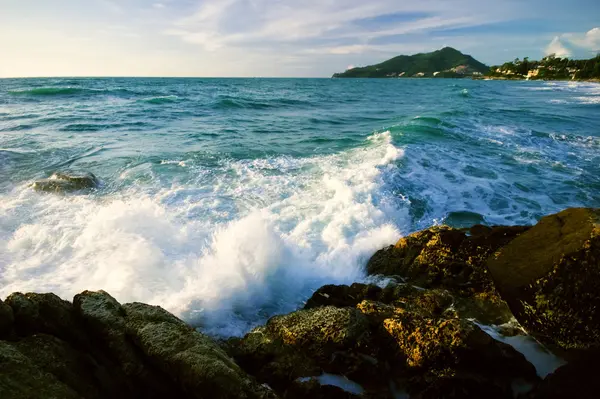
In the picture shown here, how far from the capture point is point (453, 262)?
5.21m

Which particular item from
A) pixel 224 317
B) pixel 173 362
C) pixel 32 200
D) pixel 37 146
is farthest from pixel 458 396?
pixel 37 146

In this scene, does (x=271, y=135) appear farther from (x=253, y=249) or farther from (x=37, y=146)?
(x=253, y=249)

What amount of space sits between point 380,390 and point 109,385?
7.88 feet

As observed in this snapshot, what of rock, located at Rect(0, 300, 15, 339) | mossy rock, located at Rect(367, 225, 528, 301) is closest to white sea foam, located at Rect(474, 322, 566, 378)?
mossy rock, located at Rect(367, 225, 528, 301)

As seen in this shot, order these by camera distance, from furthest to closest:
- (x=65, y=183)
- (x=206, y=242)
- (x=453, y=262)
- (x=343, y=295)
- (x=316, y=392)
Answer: (x=65, y=183)
(x=206, y=242)
(x=453, y=262)
(x=343, y=295)
(x=316, y=392)

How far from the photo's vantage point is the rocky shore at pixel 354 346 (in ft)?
9.39

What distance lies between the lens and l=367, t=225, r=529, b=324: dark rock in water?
15.6 ft

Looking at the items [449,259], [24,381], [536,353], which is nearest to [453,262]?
[449,259]

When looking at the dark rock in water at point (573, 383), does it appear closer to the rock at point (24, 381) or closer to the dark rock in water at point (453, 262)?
the dark rock in water at point (453, 262)

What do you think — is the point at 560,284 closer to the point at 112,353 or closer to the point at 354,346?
the point at 354,346

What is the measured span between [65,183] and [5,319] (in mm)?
8065

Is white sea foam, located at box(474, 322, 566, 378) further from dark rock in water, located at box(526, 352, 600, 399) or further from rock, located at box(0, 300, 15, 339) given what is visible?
rock, located at box(0, 300, 15, 339)

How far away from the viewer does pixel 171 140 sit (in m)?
16.2

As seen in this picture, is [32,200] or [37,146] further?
[37,146]
